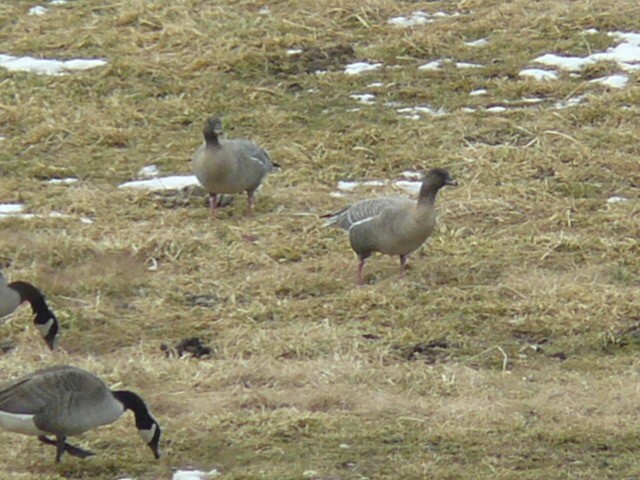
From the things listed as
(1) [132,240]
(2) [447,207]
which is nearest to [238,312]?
(1) [132,240]

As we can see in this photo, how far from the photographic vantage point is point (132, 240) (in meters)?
10.7

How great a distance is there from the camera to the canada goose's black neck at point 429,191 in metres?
10.0

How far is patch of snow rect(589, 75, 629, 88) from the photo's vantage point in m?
13.8

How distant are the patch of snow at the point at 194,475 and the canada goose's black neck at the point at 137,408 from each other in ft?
0.82

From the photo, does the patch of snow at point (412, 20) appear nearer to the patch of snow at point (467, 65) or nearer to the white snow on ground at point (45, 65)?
the patch of snow at point (467, 65)

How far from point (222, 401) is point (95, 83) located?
6423 mm

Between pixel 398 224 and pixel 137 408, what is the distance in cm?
306

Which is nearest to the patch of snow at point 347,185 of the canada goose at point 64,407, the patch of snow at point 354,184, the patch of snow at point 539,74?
the patch of snow at point 354,184

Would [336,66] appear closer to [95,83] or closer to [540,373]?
[95,83]

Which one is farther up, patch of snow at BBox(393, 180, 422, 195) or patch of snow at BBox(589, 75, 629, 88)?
patch of snow at BBox(393, 180, 422, 195)

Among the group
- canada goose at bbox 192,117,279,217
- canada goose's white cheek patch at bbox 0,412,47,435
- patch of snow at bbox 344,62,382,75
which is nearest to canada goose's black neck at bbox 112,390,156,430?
canada goose's white cheek patch at bbox 0,412,47,435

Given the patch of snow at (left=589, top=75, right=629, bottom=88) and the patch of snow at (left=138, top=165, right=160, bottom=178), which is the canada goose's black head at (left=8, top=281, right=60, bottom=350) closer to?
the patch of snow at (left=138, top=165, right=160, bottom=178)

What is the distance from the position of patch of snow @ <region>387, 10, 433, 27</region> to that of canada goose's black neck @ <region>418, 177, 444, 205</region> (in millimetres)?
5382

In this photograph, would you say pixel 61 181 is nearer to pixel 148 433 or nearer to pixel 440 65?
pixel 440 65
